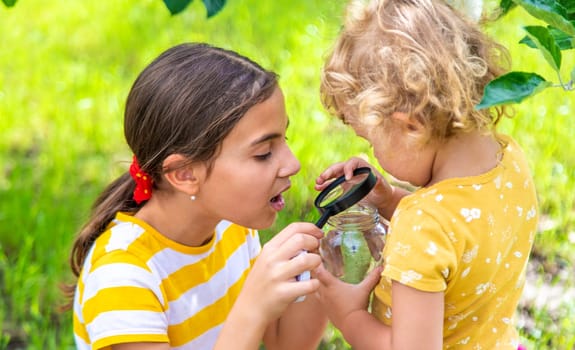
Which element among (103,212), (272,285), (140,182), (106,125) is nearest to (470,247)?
(272,285)

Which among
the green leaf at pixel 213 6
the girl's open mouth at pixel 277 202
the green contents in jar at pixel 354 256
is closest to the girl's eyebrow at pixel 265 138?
the girl's open mouth at pixel 277 202

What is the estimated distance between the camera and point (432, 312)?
1686mm

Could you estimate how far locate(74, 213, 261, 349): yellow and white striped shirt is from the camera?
1876mm

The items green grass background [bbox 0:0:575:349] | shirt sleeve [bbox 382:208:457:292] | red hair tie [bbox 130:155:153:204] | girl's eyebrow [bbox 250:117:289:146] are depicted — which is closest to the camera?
shirt sleeve [bbox 382:208:457:292]

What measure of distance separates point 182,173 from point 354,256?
40cm

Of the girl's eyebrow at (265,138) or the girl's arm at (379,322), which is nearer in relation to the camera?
the girl's arm at (379,322)

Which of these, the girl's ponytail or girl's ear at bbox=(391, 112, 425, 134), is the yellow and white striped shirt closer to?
the girl's ponytail

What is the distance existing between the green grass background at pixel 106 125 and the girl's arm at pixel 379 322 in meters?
0.71

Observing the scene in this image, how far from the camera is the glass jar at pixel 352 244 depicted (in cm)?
189

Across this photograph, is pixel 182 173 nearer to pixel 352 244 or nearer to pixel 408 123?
pixel 352 244

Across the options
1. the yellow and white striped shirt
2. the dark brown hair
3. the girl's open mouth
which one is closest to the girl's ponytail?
the yellow and white striped shirt

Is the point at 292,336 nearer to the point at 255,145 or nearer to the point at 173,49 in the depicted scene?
the point at 255,145

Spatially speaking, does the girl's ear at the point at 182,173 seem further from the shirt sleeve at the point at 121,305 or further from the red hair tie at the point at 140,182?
the shirt sleeve at the point at 121,305

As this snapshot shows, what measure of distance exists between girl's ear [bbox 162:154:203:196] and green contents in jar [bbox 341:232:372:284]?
0.33 meters
